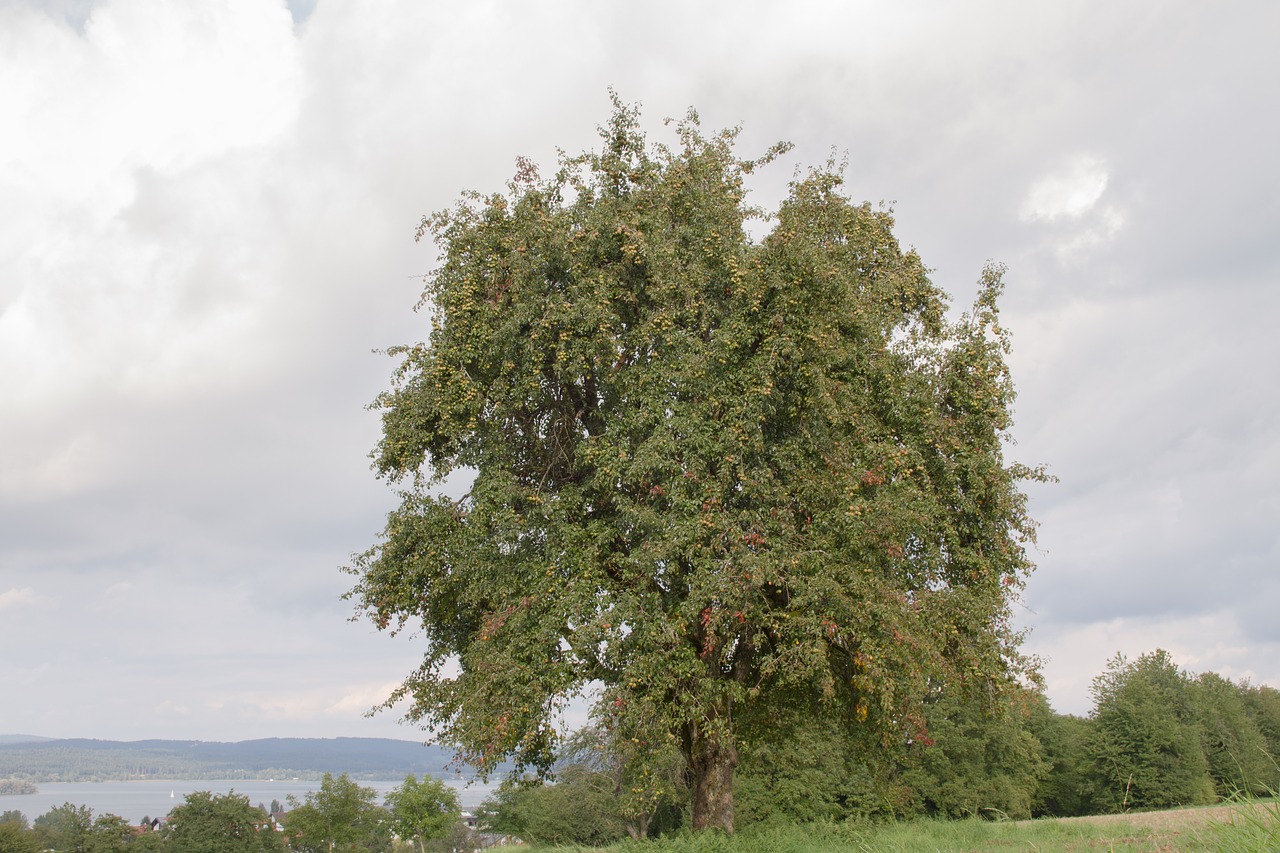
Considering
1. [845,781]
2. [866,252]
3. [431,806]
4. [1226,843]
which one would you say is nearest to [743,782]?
[845,781]

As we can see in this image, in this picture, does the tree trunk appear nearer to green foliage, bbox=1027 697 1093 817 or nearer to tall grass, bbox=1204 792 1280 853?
tall grass, bbox=1204 792 1280 853

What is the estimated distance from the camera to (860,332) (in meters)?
17.3

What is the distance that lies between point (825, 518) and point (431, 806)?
6467 centimetres

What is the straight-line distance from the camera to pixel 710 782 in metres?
19.1

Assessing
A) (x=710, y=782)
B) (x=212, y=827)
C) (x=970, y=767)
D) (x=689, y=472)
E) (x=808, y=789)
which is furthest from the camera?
(x=212, y=827)

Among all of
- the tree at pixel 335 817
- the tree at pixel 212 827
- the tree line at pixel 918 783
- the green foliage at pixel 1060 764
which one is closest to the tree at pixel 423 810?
the tree line at pixel 918 783

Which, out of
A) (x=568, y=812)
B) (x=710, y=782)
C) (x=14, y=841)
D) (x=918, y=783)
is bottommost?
A: (x=14, y=841)

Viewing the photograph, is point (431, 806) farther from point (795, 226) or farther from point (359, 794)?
point (795, 226)

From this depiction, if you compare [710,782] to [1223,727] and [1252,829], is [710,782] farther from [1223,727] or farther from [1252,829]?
[1223,727]

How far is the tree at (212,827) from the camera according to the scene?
78.6 metres

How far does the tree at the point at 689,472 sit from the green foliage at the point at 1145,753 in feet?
179

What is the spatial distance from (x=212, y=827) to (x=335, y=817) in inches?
423

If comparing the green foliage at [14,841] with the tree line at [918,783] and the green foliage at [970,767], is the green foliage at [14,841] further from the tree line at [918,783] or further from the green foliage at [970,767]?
the green foliage at [970,767]

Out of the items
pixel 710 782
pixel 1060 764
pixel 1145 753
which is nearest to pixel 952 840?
pixel 710 782
